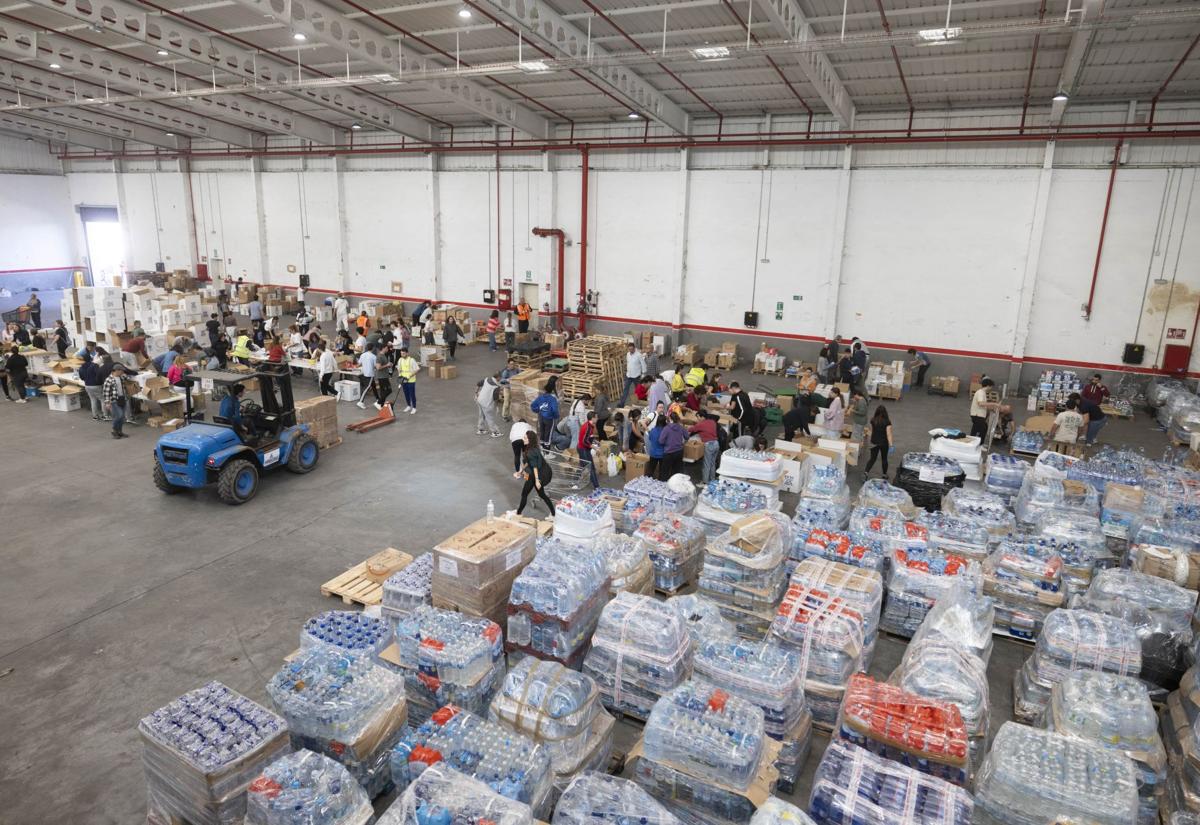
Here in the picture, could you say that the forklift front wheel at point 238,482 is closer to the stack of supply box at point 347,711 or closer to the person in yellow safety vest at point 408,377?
the person in yellow safety vest at point 408,377

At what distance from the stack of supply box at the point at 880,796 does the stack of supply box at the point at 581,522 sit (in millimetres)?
3804

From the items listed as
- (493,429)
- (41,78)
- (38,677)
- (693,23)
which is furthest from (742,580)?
(41,78)

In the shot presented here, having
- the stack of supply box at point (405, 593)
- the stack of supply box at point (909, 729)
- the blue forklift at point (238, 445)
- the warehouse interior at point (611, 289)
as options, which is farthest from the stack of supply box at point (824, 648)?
the blue forklift at point (238, 445)

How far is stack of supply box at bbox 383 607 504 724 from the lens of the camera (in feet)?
17.5

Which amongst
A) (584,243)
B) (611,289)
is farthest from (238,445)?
(584,243)

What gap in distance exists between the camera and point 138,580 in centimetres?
840

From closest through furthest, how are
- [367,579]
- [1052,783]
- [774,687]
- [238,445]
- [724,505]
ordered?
1. [1052,783]
2. [774,687]
3. [367,579]
4. [724,505]
5. [238,445]

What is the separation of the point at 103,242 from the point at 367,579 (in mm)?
36852

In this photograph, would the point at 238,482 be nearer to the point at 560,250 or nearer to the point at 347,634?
the point at 347,634

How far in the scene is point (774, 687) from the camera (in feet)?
17.3

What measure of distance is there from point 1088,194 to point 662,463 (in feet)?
46.5

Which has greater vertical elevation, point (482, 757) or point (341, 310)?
point (341, 310)

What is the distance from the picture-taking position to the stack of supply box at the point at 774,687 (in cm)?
530

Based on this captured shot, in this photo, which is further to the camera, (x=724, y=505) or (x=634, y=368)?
(x=634, y=368)
